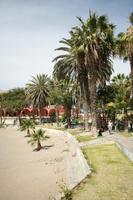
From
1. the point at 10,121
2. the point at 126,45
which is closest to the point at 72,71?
the point at 126,45

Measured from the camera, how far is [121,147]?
72.7 feet

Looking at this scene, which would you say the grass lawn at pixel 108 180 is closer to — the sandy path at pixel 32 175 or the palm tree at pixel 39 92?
the sandy path at pixel 32 175

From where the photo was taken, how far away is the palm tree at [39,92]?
75.6m

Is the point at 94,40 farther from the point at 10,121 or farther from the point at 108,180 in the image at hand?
the point at 10,121

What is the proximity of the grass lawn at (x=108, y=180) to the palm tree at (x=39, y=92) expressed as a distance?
56133mm

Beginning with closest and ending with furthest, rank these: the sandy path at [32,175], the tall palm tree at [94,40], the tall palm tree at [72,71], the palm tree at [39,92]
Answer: the sandy path at [32,175] → the tall palm tree at [94,40] → the tall palm tree at [72,71] → the palm tree at [39,92]

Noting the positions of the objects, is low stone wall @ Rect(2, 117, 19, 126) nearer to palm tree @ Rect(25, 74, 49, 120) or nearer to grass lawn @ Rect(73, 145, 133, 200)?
palm tree @ Rect(25, 74, 49, 120)

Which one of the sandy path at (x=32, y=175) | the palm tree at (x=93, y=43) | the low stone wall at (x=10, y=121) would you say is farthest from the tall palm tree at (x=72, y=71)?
the low stone wall at (x=10, y=121)

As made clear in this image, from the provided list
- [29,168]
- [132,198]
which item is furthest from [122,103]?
[132,198]

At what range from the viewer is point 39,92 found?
75875 mm

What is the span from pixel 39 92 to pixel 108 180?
205ft

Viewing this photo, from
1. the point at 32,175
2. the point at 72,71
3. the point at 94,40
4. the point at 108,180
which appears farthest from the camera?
the point at 72,71

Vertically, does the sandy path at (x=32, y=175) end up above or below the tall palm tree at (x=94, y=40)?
below

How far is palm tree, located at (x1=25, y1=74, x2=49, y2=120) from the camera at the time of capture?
7556 cm
